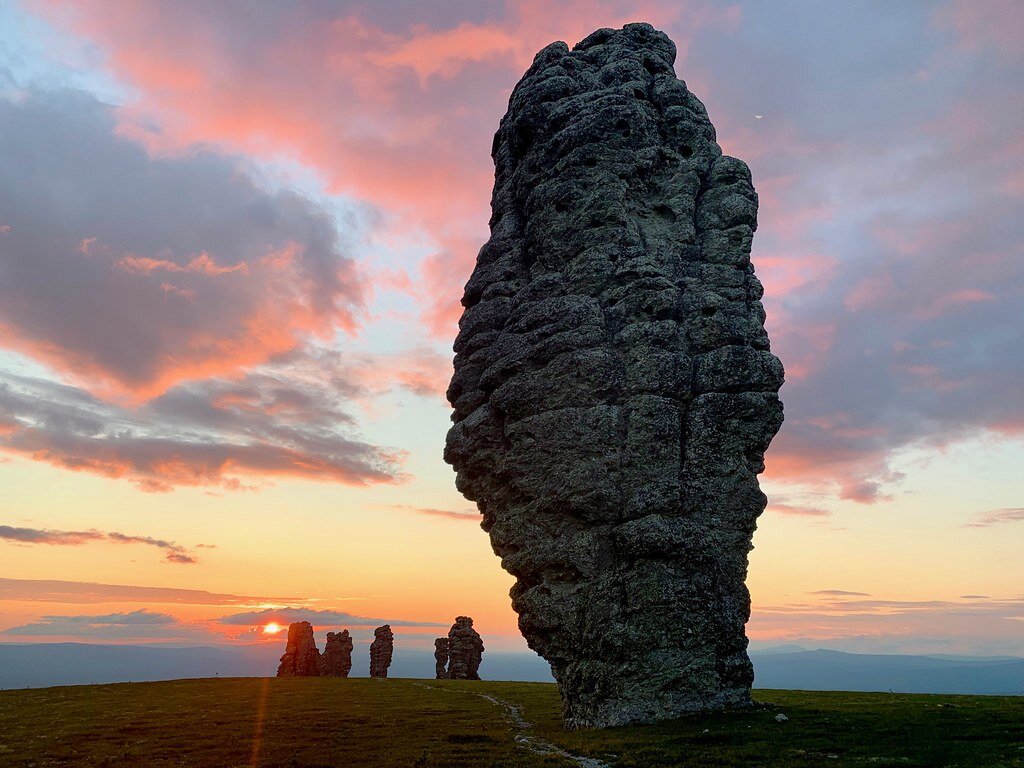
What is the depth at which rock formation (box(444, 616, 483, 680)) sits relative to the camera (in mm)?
102062

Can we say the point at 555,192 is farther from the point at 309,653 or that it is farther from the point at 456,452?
the point at 309,653

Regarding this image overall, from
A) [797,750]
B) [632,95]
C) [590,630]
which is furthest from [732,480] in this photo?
[632,95]

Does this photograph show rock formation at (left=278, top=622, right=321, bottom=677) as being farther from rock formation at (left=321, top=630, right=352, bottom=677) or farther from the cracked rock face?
the cracked rock face

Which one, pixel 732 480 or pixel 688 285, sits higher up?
pixel 688 285

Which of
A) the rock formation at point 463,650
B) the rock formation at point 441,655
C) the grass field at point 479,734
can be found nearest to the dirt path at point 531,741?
the grass field at point 479,734

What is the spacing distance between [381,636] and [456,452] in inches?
3020

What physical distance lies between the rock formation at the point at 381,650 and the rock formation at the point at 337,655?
4.05 metres

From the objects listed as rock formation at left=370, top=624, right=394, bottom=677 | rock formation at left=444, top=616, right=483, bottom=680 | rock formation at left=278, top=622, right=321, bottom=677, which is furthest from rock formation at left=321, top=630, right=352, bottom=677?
rock formation at left=444, top=616, right=483, bottom=680

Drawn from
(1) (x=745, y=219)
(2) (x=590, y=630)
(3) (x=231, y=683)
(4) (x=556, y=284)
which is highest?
(1) (x=745, y=219)

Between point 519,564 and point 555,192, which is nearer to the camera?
point 519,564

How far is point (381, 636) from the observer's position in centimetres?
11300

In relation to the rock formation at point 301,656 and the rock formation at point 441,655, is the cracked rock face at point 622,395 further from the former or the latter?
the rock formation at point 301,656

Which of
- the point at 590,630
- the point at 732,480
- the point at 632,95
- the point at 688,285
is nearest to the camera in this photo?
the point at 590,630

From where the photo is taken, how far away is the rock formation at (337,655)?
110 m
